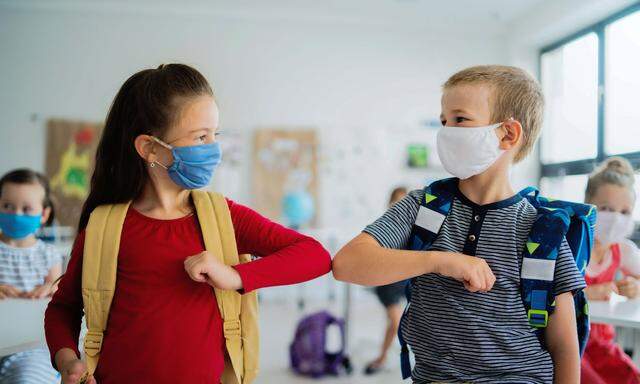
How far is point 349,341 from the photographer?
171 inches

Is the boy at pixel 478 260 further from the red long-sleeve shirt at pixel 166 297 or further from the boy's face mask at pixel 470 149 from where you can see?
the red long-sleeve shirt at pixel 166 297

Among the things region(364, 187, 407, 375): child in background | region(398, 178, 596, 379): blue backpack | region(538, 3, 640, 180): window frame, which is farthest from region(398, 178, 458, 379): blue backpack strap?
region(538, 3, 640, 180): window frame

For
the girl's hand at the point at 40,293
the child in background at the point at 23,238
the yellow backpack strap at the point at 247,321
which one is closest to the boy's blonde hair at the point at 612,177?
the yellow backpack strap at the point at 247,321

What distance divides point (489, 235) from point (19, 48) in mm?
6576

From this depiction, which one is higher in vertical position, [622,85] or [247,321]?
[622,85]

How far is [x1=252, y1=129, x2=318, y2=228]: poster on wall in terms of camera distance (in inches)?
264

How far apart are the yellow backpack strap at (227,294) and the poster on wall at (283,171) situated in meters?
5.34

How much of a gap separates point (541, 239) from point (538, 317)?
171 mm

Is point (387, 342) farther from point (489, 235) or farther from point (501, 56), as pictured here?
point (501, 56)

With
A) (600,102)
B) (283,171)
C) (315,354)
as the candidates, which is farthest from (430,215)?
(283,171)

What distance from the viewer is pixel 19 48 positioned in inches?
249

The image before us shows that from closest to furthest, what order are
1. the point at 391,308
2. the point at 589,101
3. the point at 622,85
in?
the point at 391,308, the point at 622,85, the point at 589,101

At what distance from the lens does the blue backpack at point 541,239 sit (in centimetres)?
120

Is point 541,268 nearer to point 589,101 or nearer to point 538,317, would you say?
point 538,317
